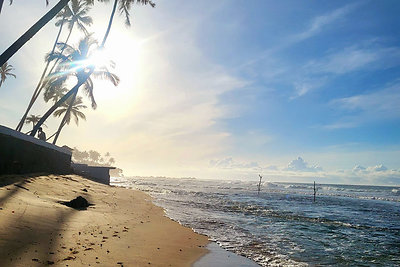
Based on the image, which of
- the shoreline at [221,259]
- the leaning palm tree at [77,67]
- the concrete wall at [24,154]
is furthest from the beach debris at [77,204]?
the leaning palm tree at [77,67]

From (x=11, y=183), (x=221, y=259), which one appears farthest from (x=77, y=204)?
(x=221, y=259)

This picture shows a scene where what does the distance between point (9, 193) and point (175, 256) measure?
606 centimetres

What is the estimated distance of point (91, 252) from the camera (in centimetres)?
558

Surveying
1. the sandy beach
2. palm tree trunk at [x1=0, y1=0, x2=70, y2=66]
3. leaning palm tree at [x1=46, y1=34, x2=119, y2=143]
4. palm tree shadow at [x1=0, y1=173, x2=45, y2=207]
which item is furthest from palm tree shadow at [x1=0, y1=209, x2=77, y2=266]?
leaning palm tree at [x1=46, y1=34, x2=119, y2=143]

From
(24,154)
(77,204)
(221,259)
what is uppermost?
(24,154)

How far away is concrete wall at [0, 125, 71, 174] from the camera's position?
35.7 ft

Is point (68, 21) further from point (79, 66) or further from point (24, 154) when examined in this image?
point (24, 154)

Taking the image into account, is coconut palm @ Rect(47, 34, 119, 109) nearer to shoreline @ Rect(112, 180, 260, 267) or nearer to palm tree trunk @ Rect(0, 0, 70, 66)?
palm tree trunk @ Rect(0, 0, 70, 66)

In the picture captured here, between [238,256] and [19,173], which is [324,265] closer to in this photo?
[238,256]

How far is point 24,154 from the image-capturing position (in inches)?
501

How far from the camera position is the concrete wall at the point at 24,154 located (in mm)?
10874

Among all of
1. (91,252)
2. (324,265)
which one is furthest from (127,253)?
(324,265)

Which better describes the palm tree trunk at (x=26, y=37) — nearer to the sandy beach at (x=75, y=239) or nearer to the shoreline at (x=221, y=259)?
the sandy beach at (x=75, y=239)

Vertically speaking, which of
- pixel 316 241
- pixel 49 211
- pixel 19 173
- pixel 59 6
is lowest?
pixel 316 241
